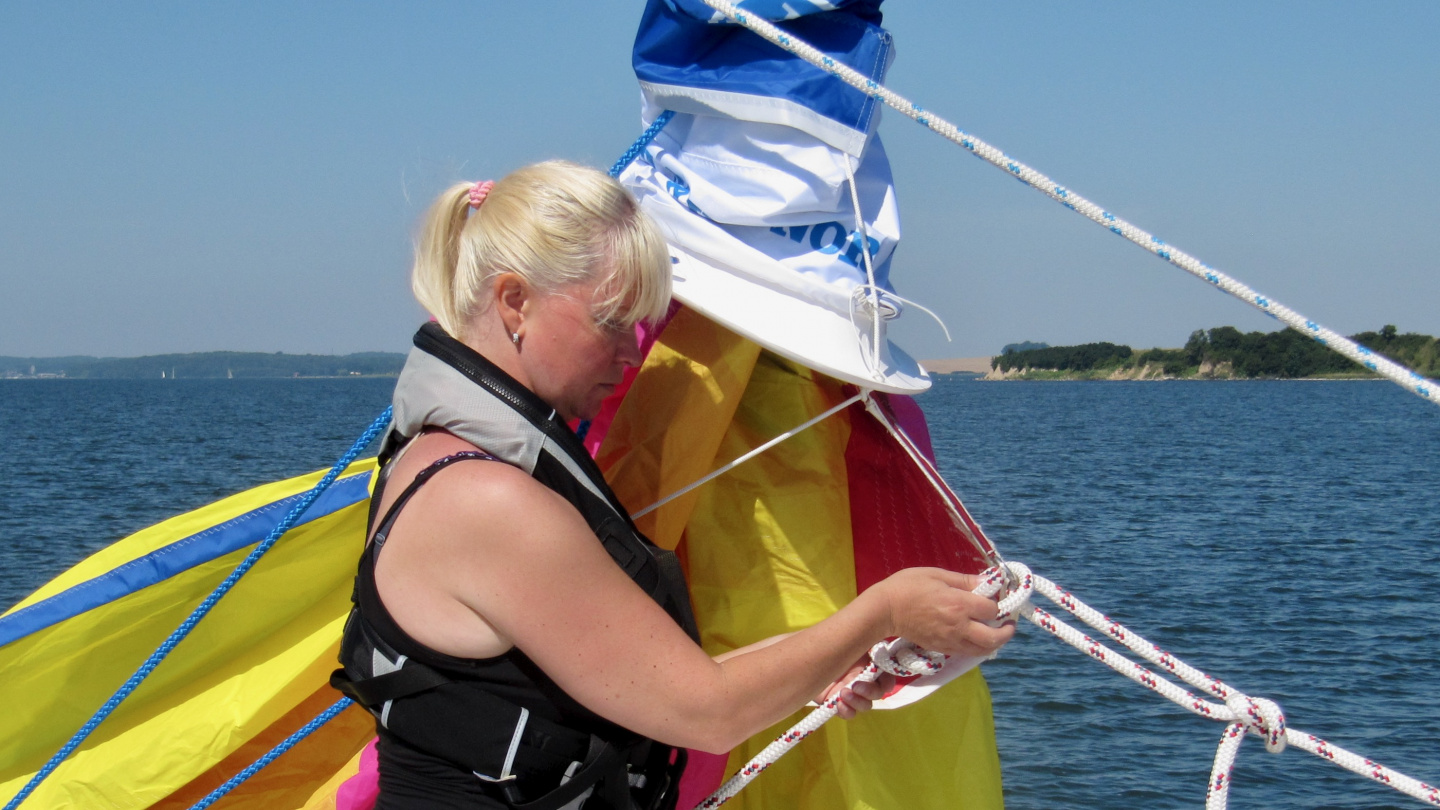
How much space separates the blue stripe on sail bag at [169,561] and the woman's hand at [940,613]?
1.48 meters

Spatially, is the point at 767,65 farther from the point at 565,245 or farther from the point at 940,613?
the point at 940,613

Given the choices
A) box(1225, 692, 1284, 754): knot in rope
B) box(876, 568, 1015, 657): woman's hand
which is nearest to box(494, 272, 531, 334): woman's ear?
Result: box(876, 568, 1015, 657): woman's hand

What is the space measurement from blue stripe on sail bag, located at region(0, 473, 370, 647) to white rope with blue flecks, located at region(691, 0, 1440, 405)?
4.59 feet

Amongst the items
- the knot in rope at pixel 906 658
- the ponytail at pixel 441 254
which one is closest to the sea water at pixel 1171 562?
the knot in rope at pixel 906 658

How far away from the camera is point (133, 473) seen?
88.9 ft

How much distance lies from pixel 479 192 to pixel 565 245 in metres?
0.29

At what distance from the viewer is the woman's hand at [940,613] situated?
1590 millimetres

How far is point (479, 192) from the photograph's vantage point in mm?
1701

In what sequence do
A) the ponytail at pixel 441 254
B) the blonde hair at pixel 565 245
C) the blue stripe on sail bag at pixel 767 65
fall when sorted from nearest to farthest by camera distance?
the blonde hair at pixel 565 245 < the ponytail at pixel 441 254 < the blue stripe on sail bag at pixel 767 65

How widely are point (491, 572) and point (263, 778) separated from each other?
161 centimetres

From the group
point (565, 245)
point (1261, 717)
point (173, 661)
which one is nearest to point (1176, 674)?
point (1261, 717)

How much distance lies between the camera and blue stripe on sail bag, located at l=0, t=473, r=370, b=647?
239cm

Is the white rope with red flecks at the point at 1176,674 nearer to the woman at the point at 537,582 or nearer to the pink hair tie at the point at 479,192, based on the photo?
the woman at the point at 537,582

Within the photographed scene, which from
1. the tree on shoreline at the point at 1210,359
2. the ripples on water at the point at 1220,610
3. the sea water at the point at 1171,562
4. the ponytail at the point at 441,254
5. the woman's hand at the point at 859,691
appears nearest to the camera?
the ponytail at the point at 441,254
